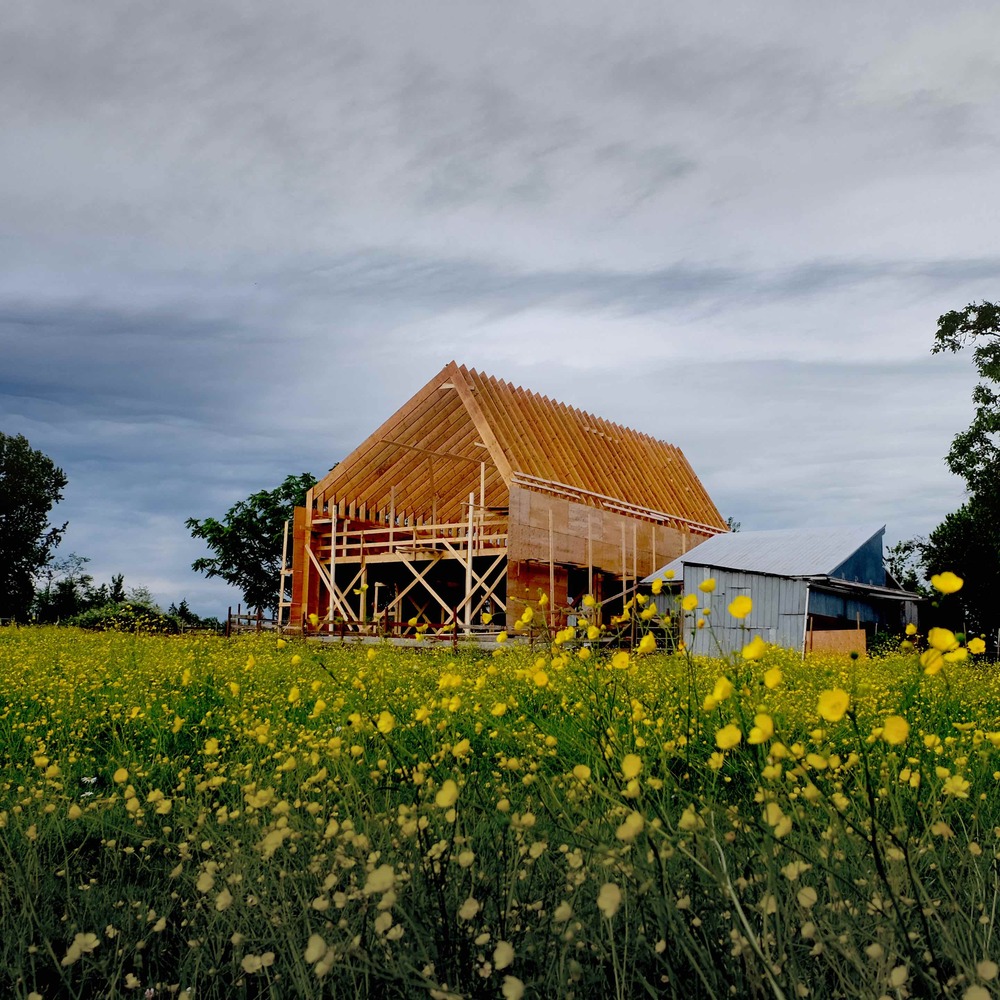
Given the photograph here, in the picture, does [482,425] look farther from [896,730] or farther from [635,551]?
[896,730]

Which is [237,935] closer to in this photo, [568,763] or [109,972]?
[109,972]

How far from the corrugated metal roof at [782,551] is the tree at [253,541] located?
18.9 metres

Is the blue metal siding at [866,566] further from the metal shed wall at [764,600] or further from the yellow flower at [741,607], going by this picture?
the yellow flower at [741,607]

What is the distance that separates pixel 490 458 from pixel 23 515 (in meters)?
32.3

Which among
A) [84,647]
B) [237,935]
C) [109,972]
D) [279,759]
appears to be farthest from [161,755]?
[84,647]

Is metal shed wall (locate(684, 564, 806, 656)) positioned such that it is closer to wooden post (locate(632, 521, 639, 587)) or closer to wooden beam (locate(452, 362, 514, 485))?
wooden post (locate(632, 521, 639, 587))

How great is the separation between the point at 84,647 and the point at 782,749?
1584cm

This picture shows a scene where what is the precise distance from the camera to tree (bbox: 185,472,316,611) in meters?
41.1

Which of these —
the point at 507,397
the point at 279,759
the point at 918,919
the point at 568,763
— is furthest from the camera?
the point at 507,397

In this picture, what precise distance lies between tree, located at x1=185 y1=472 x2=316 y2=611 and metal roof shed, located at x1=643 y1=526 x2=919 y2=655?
1899 centimetres

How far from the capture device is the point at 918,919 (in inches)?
103

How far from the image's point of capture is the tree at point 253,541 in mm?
41094

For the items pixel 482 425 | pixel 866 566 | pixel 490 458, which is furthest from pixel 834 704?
pixel 866 566

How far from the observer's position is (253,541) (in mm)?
41375
